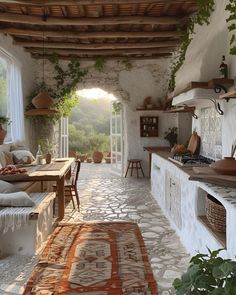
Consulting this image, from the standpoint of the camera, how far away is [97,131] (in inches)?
606

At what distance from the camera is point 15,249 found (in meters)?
3.64

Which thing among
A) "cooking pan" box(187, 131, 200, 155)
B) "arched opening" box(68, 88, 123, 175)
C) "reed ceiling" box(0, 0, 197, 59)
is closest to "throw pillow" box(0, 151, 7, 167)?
"reed ceiling" box(0, 0, 197, 59)

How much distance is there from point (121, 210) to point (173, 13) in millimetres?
3458

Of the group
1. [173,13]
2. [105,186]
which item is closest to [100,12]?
[173,13]

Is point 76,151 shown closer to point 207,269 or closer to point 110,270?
point 110,270

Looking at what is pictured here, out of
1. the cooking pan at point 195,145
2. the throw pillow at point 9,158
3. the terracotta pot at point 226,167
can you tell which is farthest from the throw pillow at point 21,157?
the terracotta pot at point 226,167

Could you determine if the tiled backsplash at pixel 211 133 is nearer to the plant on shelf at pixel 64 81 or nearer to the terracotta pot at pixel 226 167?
the terracotta pot at pixel 226 167

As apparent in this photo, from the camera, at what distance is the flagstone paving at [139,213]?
10.9ft

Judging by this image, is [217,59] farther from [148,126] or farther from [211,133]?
[148,126]

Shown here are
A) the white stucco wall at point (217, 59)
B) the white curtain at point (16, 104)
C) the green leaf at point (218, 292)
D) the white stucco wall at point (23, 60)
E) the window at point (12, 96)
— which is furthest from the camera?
the white curtain at point (16, 104)

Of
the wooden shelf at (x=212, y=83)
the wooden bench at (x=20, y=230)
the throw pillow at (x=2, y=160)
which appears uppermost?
the wooden shelf at (x=212, y=83)

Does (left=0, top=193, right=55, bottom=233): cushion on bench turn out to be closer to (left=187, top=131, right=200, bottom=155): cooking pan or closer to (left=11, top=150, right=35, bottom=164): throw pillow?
(left=11, top=150, right=35, bottom=164): throw pillow

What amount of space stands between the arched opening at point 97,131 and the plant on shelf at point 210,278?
313 inches

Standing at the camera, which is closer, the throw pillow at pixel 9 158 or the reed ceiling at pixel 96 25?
the reed ceiling at pixel 96 25
